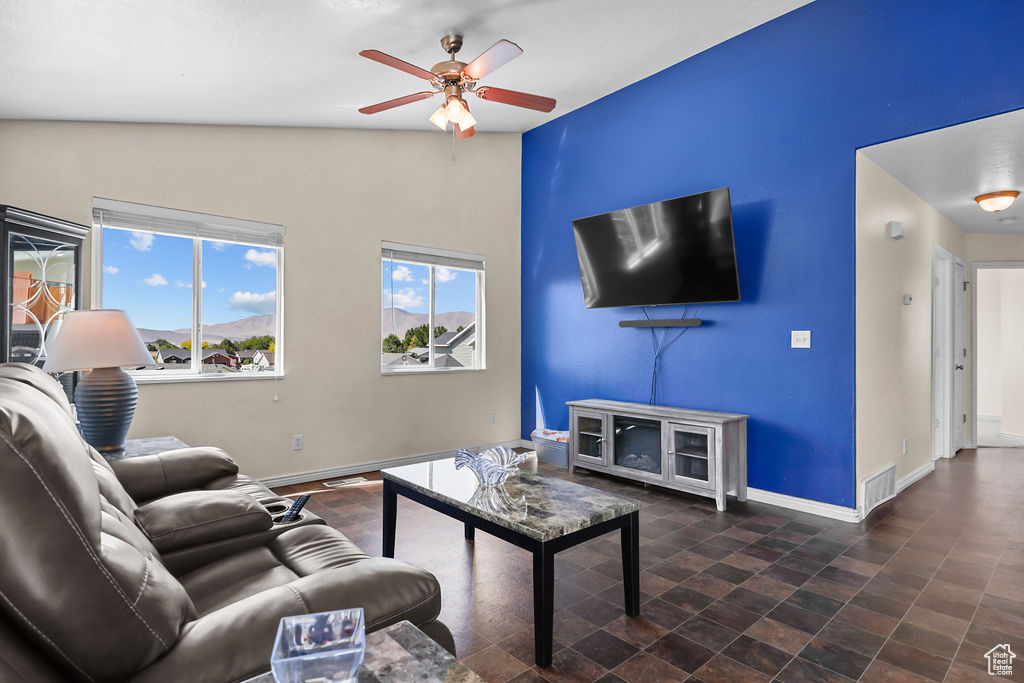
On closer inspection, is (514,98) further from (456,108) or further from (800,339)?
(800,339)

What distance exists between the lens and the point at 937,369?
508 cm

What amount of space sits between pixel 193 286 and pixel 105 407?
5.01 ft

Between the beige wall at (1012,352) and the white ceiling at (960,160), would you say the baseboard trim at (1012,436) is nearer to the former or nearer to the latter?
the beige wall at (1012,352)

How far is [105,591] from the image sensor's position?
0.90 m

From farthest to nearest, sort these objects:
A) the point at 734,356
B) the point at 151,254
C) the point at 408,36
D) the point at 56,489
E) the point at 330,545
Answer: the point at 734,356 < the point at 151,254 < the point at 408,36 < the point at 330,545 < the point at 56,489

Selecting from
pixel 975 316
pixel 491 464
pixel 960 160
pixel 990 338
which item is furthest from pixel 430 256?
pixel 990 338

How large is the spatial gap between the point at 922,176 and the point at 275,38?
4320 mm

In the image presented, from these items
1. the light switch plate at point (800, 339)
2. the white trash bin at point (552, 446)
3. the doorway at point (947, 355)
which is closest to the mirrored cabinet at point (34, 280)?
the white trash bin at point (552, 446)

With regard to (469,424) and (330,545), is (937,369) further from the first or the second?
(330,545)

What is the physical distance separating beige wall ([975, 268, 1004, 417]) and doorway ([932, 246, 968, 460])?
1.76 meters

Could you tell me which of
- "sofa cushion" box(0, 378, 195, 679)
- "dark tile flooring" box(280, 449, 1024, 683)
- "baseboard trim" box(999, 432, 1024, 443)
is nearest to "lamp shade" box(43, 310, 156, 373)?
"dark tile flooring" box(280, 449, 1024, 683)

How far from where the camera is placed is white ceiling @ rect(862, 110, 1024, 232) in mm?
3146

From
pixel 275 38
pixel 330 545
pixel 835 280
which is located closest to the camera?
pixel 330 545

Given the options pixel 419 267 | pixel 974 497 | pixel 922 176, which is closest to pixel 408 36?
pixel 419 267
